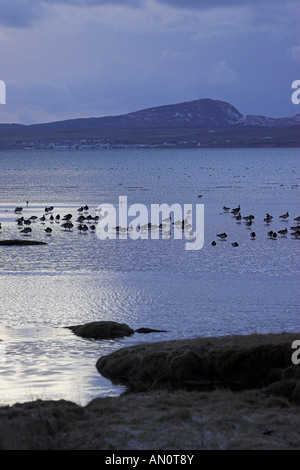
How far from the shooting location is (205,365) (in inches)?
645

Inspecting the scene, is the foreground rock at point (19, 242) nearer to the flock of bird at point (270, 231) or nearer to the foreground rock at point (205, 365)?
the flock of bird at point (270, 231)

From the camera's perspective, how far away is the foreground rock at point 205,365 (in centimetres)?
1591

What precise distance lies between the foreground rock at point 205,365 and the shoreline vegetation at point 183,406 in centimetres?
2

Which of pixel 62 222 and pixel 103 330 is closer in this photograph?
pixel 103 330

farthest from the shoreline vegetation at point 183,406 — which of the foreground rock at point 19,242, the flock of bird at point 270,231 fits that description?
the flock of bird at point 270,231

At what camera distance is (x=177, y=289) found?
28.4 meters

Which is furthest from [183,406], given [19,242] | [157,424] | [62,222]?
[62,222]

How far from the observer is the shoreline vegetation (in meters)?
10.9

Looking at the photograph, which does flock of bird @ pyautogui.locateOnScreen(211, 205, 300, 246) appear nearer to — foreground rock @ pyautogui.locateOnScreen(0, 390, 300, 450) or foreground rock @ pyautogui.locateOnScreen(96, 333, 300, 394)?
foreground rock @ pyautogui.locateOnScreen(96, 333, 300, 394)

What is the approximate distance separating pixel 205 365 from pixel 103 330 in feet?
16.0

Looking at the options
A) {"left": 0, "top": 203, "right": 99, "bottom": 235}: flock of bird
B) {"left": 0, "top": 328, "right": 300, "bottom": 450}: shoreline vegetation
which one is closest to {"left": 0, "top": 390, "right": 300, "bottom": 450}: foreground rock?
{"left": 0, "top": 328, "right": 300, "bottom": 450}: shoreline vegetation

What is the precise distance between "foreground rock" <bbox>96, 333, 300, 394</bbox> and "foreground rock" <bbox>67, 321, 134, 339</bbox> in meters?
3.38

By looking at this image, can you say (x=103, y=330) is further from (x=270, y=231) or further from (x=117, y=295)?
(x=270, y=231)
